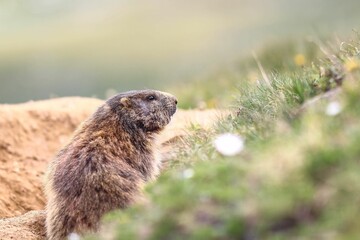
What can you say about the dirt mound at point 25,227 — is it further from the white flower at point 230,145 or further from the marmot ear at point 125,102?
the white flower at point 230,145

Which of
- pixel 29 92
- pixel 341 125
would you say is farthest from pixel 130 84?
pixel 341 125

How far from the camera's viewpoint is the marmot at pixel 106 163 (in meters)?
5.79

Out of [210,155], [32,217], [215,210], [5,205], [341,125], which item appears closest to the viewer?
[215,210]

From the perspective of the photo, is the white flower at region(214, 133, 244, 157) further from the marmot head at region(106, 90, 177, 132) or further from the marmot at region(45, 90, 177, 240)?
the marmot head at region(106, 90, 177, 132)

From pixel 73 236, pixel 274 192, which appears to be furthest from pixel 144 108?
pixel 274 192

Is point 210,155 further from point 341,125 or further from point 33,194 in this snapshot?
point 33,194

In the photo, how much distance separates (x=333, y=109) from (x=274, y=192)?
0.95 meters

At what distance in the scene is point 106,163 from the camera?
608 cm

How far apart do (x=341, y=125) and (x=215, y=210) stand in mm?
904

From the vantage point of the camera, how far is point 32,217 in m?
6.87

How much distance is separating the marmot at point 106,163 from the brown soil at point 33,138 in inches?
14.0

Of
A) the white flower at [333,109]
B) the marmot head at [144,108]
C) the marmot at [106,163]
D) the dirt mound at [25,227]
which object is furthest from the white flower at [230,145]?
the dirt mound at [25,227]

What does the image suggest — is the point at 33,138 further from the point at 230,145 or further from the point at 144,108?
the point at 230,145

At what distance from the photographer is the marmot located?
19.0ft
